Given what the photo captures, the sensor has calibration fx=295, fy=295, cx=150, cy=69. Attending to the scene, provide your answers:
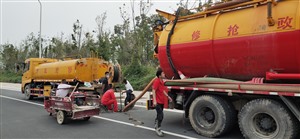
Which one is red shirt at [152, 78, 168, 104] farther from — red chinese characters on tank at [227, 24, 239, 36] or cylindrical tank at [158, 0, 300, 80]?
red chinese characters on tank at [227, 24, 239, 36]

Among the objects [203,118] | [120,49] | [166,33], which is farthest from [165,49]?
[120,49]

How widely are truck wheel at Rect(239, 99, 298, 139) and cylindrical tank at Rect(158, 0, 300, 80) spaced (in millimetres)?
725

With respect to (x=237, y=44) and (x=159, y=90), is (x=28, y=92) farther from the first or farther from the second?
(x=237, y=44)

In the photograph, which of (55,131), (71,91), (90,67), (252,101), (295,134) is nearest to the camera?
(295,134)

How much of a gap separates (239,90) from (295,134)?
4.48 feet

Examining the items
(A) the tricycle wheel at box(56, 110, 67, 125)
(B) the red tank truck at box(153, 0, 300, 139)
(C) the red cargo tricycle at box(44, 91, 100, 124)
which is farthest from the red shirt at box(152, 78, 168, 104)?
(A) the tricycle wheel at box(56, 110, 67, 125)

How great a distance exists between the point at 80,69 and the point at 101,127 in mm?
6224

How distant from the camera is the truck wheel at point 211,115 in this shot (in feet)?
22.1

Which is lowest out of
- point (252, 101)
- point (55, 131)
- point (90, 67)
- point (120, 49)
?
point (55, 131)

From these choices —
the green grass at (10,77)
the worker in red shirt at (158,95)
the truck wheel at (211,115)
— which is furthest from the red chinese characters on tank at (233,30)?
the green grass at (10,77)

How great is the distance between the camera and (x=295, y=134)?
560 cm

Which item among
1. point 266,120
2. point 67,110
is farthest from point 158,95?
point 67,110

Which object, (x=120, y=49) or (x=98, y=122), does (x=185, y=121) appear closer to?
(x=98, y=122)

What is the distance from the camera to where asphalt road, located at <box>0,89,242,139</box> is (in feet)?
24.5
